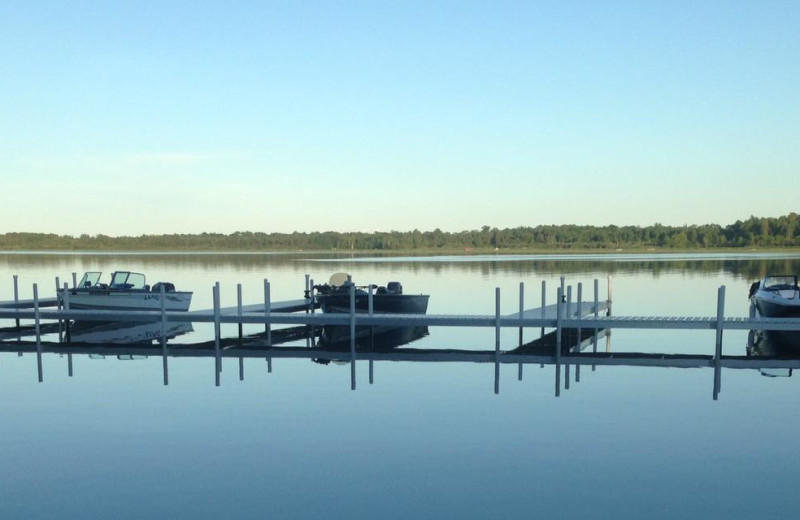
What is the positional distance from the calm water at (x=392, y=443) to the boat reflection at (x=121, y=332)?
253 inches

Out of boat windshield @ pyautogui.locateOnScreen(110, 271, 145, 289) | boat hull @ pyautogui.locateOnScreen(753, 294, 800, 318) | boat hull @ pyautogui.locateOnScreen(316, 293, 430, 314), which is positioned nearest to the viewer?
boat hull @ pyautogui.locateOnScreen(753, 294, 800, 318)

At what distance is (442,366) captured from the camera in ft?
73.2

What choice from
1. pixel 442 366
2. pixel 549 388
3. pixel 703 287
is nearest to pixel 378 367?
pixel 442 366

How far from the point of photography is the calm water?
1130cm

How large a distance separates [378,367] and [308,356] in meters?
2.05

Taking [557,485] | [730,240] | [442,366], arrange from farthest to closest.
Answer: [730,240]
[442,366]
[557,485]

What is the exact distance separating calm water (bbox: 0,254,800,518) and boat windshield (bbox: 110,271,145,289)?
25.5 ft

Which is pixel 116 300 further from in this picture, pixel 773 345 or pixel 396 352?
pixel 773 345

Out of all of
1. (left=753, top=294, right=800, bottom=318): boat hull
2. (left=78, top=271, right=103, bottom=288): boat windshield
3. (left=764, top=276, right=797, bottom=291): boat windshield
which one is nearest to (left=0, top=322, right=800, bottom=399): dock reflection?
(left=753, top=294, right=800, bottom=318): boat hull

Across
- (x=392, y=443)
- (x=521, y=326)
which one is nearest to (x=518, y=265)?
(x=521, y=326)

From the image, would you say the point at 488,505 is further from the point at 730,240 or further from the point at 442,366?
the point at 730,240

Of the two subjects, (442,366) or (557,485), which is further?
(442,366)

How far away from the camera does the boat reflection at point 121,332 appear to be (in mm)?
29641

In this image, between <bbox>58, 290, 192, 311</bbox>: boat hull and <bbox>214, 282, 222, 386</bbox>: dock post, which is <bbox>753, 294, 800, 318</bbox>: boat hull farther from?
<bbox>58, 290, 192, 311</bbox>: boat hull
